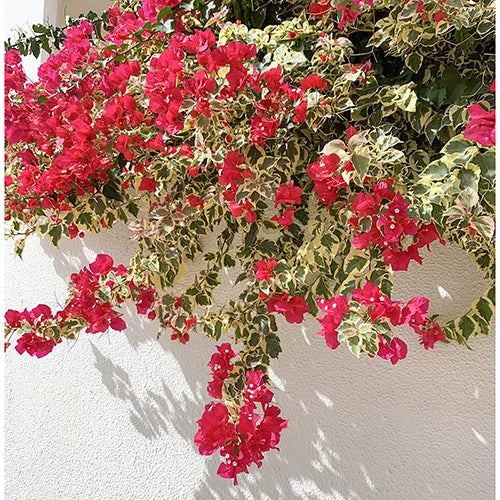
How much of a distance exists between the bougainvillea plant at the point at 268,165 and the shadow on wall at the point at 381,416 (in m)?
0.05

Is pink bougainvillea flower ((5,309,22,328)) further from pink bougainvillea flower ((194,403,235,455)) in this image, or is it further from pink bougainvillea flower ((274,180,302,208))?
pink bougainvillea flower ((274,180,302,208))

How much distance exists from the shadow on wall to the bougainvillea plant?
5 centimetres

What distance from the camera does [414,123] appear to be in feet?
3.26

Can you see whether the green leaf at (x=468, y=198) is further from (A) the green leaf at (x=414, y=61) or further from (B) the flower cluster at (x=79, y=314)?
(B) the flower cluster at (x=79, y=314)

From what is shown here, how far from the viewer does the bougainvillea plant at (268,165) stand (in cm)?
90

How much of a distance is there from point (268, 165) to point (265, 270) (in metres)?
0.17

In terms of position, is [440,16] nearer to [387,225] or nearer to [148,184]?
[387,225]

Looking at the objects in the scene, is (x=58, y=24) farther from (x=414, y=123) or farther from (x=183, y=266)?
(x=414, y=123)

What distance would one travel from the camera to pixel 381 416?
3.81ft

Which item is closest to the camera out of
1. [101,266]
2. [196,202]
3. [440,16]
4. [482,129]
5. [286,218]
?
[482,129]

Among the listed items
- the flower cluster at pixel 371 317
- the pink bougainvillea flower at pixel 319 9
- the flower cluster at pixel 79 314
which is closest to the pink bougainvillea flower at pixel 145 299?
the flower cluster at pixel 79 314

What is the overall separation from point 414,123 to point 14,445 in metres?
1.35

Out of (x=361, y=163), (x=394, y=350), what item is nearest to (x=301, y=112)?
(x=361, y=163)

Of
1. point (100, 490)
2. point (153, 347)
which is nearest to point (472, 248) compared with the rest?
point (153, 347)
